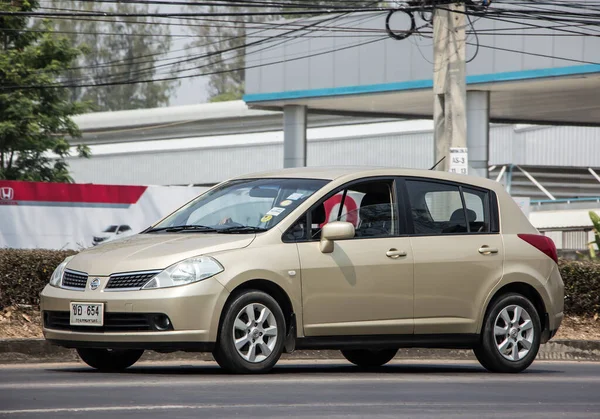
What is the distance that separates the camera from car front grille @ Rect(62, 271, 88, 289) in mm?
9617

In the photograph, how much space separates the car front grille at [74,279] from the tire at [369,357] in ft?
9.94

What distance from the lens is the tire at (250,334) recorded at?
30.9 feet

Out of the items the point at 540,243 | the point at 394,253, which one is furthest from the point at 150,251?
the point at 540,243

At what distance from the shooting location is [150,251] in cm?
954

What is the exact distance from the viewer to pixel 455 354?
13211 millimetres

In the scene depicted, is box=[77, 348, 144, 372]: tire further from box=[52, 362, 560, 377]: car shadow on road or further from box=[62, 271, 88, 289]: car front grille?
box=[62, 271, 88, 289]: car front grille

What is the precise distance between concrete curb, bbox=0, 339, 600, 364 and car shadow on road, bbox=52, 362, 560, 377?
0.38 metres

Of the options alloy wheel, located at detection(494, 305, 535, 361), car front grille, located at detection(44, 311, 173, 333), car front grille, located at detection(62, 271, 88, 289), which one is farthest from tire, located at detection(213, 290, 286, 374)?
alloy wheel, located at detection(494, 305, 535, 361)

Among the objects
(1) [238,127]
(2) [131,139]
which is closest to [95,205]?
(1) [238,127]

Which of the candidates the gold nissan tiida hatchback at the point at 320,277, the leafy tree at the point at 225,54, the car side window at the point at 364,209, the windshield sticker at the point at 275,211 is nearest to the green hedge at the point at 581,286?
the gold nissan tiida hatchback at the point at 320,277

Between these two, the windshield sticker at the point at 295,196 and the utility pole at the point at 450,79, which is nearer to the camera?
the windshield sticker at the point at 295,196

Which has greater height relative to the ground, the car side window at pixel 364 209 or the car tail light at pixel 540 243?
the car side window at pixel 364 209

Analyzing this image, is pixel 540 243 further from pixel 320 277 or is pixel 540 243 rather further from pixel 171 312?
pixel 171 312

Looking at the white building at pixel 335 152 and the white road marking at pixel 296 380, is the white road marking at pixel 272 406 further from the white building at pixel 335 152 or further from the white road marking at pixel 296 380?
the white building at pixel 335 152
